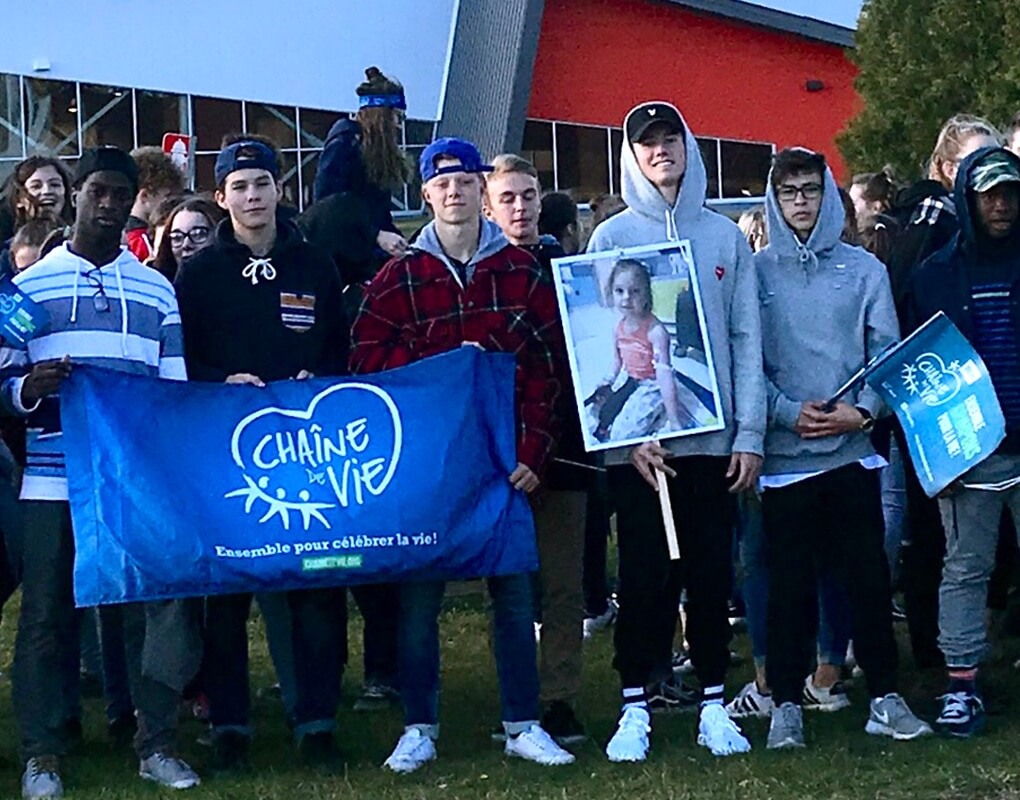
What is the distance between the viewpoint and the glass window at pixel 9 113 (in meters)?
28.2

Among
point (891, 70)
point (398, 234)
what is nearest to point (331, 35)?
point (891, 70)

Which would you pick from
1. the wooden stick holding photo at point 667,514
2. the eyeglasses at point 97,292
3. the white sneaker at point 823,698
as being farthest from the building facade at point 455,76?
the wooden stick holding photo at point 667,514

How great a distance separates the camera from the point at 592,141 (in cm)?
3400

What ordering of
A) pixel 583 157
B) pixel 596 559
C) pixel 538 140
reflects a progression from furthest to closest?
pixel 583 157, pixel 538 140, pixel 596 559

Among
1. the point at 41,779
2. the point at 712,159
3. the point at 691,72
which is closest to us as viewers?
the point at 41,779

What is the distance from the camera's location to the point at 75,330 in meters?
6.50

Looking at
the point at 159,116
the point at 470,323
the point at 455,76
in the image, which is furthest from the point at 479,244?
the point at 455,76

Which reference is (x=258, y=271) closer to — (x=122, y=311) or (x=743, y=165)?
(x=122, y=311)

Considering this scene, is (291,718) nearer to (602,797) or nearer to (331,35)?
(602,797)

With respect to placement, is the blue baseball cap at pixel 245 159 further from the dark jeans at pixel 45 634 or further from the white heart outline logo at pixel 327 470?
the dark jeans at pixel 45 634

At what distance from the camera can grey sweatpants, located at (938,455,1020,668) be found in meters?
6.93

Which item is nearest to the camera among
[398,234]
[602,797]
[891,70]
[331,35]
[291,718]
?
[602,797]

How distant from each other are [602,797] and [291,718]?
4.86ft

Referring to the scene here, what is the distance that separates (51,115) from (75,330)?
76.9 feet
